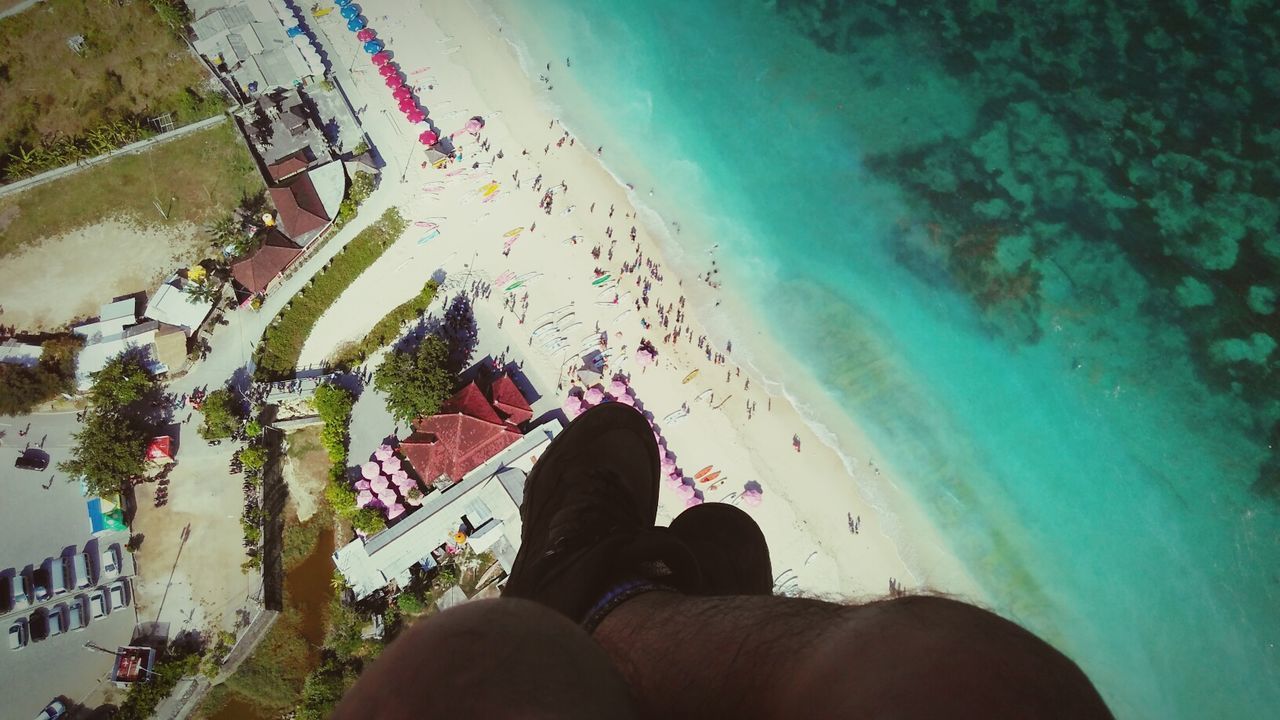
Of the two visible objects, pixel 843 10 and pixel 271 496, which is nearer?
pixel 271 496

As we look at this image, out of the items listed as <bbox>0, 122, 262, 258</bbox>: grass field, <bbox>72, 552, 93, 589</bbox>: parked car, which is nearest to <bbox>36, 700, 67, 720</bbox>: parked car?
<bbox>72, 552, 93, 589</bbox>: parked car

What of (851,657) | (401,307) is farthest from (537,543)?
(401,307)

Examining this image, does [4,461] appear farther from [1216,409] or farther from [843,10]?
[1216,409]

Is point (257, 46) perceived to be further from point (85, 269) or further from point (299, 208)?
point (85, 269)

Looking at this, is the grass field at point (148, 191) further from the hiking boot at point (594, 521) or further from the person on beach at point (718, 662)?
the person on beach at point (718, 662)

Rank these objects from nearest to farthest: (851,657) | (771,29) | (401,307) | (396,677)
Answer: (396,677) < (851,657) < (401,307) < (771,29)

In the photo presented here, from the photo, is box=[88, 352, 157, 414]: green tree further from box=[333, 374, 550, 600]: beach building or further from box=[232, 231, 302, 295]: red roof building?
box=[333, 374, 550, 600]: beach building
